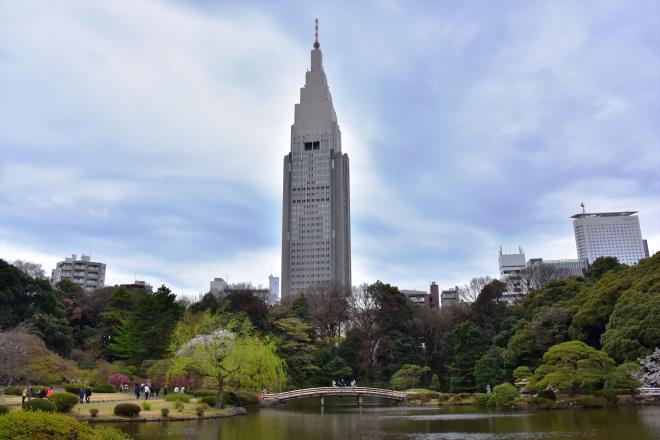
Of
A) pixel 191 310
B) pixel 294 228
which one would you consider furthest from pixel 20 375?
pixel 294 228

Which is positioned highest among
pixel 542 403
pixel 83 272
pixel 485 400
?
pixel 83 272

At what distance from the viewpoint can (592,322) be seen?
44438 mm

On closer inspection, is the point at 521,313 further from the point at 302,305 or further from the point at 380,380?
the point at 302,305

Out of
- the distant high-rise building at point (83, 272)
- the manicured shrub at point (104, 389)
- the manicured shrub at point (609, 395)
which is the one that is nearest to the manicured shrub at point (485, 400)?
the manicured shrub at point (609, 395)

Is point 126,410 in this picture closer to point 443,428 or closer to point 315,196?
point 443,428

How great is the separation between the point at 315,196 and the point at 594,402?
96248 mm

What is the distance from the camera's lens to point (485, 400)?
41062mm

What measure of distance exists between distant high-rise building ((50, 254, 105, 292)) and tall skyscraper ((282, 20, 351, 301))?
138 feet

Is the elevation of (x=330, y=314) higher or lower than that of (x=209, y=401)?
higher

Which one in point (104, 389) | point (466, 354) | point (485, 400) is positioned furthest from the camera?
point (466, 354)

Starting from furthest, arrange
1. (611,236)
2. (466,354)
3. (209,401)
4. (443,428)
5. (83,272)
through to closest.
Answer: (611,236), (83,272), (466,354), (209,401), (443,428)

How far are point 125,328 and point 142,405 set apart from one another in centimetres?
2633

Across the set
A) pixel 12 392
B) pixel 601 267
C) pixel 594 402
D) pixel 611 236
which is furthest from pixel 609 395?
pixel 611 236

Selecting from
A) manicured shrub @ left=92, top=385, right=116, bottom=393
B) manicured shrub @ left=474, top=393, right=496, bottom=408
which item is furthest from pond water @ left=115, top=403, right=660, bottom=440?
manicured shrub @ left=92, top=385, right=116, bottom=393
